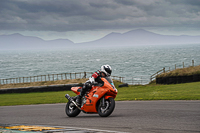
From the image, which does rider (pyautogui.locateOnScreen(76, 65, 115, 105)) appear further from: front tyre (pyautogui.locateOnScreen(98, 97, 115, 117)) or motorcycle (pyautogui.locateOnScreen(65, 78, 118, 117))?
front tyre (pyautogui.locateOnScreen(98, 97, 115, 117))

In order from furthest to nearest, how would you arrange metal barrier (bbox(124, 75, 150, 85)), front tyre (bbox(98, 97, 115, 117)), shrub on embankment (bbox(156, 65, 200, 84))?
metal barrier (bbox(124, 75, 150, 85)) < shrub on embankment (bbox(156, 65, 200, 84)) < front tyre (bbox(98, 97, 115, 117))

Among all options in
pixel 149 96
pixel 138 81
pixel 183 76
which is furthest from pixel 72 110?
pixel 138 81

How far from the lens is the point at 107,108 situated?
8.28 m

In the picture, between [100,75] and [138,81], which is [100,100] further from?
[138,81]

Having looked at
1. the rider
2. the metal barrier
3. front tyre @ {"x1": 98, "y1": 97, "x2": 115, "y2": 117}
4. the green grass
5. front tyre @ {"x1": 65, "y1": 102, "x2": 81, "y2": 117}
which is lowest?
the metal barrier

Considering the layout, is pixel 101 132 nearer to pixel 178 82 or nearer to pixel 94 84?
pixel 94 84

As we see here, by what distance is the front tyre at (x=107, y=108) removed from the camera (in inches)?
317

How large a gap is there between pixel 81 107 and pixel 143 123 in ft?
9.44

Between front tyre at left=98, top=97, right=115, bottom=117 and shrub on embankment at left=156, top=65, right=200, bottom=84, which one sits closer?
front tyre at left=98, top=97, right=115, bottom=117

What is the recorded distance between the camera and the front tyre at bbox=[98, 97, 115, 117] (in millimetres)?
8062

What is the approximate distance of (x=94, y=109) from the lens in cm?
862

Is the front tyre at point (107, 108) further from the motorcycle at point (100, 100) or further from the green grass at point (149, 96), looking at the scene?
the green grass at point (149, 96)

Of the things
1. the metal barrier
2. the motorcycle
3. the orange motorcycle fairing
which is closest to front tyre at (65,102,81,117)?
the motorcycle

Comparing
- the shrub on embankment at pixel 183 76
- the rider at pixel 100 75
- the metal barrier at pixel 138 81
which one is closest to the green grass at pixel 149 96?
the shrub on embankment at pixel 183 76
